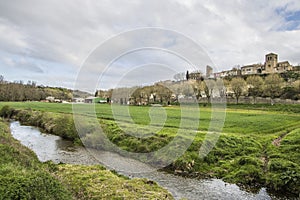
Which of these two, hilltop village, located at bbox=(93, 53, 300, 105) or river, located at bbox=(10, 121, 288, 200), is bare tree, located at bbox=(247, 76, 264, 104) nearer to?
hilltop village, located at bbox=(93, 53, 300, 105)

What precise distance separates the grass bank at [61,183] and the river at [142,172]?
2.75m

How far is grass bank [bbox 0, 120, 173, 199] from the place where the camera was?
8.91 meters

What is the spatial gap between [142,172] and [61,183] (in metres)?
9.45

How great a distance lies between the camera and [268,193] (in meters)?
17.0

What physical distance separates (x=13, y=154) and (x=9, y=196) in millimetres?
7087

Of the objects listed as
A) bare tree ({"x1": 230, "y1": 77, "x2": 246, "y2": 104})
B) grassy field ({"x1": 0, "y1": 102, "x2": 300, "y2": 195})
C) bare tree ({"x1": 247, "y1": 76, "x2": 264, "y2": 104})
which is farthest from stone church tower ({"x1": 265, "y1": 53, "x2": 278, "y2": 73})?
grassy field ({"x1": 0, "y1": 102, "x2": 300, "y2": 195})

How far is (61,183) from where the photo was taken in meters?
12.4

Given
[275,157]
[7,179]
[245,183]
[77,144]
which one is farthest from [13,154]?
[275,157]

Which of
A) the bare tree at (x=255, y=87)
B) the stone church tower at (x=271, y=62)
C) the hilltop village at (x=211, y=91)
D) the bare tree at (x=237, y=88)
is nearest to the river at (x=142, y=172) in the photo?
the hilltop village at (x=211, y=91)

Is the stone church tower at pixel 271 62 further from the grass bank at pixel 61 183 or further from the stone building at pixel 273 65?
the grass bank at pixel 61 183

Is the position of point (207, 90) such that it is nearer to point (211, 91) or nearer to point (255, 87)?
point (211, 91)

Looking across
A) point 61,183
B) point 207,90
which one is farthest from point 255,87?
point 61,183

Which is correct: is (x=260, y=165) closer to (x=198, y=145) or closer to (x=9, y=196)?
(x=198, y=145)

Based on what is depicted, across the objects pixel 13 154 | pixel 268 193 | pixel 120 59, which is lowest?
pixel 268 193
